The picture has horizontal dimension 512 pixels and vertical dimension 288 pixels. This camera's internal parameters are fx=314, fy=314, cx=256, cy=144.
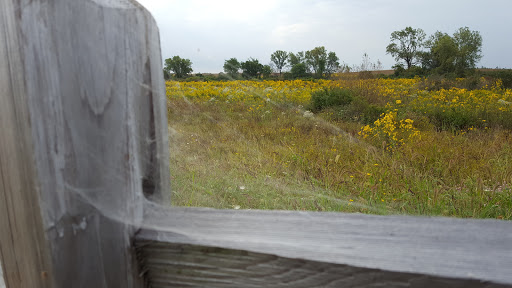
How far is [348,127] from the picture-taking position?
154 inches

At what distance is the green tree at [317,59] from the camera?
10195 mm

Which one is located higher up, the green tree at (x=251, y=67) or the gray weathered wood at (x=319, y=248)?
the green tree at (x=251, y=67)

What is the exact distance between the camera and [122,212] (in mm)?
389

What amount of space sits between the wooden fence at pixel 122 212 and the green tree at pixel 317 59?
1023cm

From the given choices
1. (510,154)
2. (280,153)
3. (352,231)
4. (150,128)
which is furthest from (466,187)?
(150,128)

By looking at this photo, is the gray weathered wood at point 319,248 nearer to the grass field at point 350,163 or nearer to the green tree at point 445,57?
the grass field at point 350,163

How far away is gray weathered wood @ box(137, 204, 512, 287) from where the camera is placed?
0.29m

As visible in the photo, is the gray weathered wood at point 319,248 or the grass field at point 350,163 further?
the grass field at point 350,163

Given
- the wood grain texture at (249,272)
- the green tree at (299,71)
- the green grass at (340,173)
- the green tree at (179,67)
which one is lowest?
the green grass at (340,173)

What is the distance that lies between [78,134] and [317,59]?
10.8 m

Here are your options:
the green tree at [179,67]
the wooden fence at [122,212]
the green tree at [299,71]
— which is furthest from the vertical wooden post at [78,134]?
the green tree at [299,71]

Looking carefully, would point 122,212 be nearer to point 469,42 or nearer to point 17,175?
point 17,175

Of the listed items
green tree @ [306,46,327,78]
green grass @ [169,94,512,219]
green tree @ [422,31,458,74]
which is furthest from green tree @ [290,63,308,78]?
green grass @ [169,94,512,219]

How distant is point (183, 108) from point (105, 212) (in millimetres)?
5847
